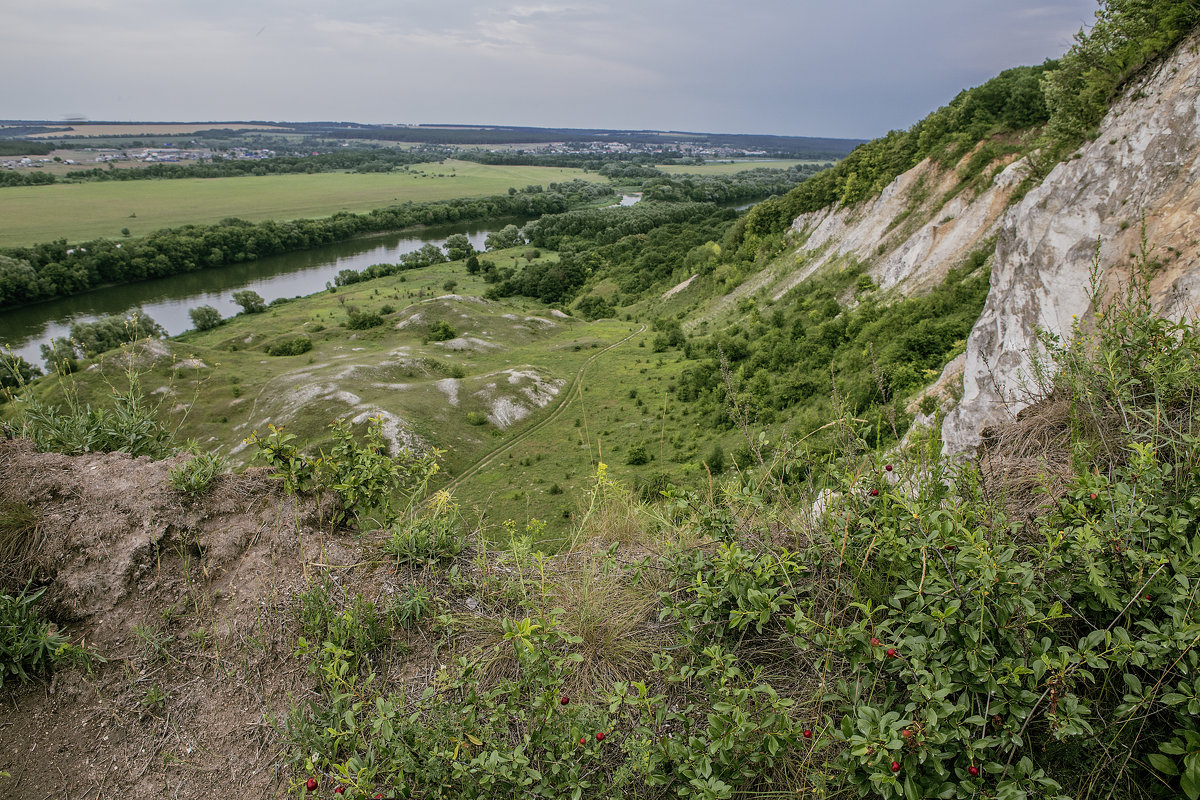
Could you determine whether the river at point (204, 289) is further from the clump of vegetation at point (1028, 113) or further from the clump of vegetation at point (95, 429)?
the clump of vegetation at point (1028, 113)

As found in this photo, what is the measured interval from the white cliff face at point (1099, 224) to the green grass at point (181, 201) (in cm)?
13792

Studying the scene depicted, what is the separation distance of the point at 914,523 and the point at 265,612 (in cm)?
516

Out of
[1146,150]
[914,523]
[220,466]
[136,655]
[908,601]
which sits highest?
[1146,150]

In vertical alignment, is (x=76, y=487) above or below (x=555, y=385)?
above

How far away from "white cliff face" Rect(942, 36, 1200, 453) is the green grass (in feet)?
452

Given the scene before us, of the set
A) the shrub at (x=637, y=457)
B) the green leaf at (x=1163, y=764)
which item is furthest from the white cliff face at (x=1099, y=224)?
the shrub at (x=637, y=457)

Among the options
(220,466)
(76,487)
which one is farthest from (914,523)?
(76,487)

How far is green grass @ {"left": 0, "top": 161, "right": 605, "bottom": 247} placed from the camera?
11912 centimetres

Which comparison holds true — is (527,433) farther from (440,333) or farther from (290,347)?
(290,347)

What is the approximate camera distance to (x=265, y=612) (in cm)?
505

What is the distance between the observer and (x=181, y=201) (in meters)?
152

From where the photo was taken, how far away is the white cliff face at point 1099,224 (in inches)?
480

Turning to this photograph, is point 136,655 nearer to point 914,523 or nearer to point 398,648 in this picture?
point 398,648

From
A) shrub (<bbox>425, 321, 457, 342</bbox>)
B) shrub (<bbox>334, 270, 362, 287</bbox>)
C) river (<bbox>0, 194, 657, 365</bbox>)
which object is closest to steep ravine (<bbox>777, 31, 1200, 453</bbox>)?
shrub (<bbox>425, 321, 457, 342</bbox>)
